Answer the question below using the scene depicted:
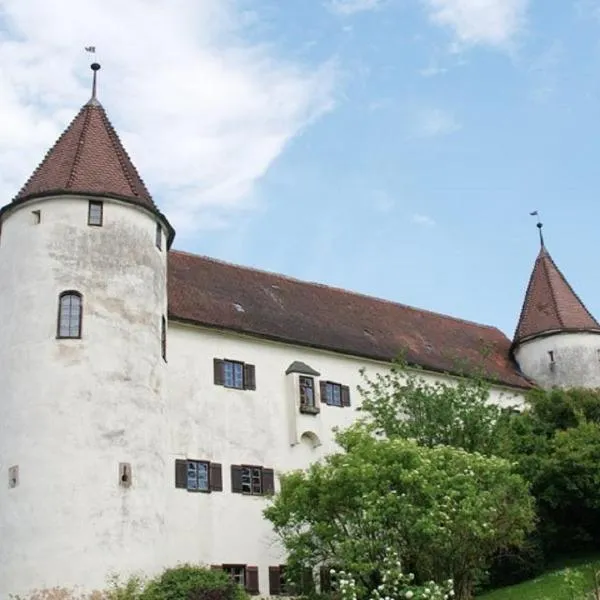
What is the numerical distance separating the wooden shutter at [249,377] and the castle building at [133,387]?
45 mm

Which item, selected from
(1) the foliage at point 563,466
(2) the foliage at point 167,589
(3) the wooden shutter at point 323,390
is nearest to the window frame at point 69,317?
(2) the foliage at point 167,589

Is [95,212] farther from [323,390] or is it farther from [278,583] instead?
[278,583]

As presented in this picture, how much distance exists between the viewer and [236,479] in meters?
32.7

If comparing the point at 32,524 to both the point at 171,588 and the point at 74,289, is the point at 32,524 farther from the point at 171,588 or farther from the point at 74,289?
the point at 74,289

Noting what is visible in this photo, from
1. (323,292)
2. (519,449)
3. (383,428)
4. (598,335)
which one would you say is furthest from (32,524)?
(598,335)

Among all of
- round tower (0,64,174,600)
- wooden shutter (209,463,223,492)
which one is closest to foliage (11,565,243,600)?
round tower (0,64,174,600)

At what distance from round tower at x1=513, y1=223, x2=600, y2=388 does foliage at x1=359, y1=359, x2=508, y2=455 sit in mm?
10799

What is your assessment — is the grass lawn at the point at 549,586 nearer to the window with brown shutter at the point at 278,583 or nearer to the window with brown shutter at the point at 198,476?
the window with brown shutter at the point at 278,583

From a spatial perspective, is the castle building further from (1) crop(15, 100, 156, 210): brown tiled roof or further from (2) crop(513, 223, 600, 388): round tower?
(2) crop(513, 223, 600, 388): round tower

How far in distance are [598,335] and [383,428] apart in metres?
17.0

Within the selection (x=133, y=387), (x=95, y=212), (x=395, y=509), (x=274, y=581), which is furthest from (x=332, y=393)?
(x=395, y=509)

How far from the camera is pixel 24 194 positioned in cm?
3158

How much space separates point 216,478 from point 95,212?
916cm

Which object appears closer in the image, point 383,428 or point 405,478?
point 405,478
